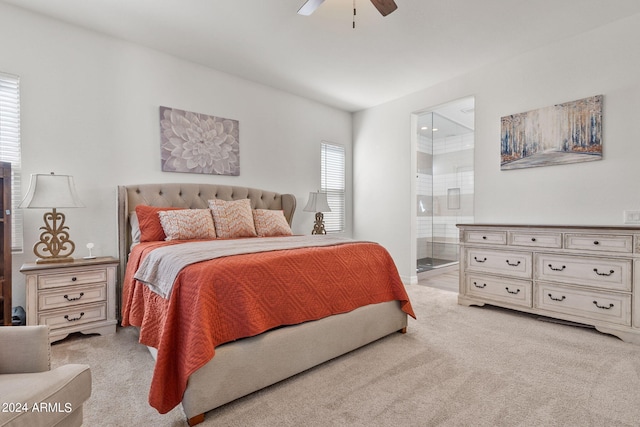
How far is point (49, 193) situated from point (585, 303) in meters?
4.60

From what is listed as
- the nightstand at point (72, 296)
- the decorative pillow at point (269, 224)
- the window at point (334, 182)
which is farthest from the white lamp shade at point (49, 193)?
the window at point (334, 182)

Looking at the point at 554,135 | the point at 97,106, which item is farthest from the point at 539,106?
the point at 97,106

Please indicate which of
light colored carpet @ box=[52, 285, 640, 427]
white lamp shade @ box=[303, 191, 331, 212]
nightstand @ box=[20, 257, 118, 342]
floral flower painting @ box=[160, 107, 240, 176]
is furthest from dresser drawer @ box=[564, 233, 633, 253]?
nightstand @ box=[20, 257, 118, 342]

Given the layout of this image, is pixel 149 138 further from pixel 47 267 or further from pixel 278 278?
pixel 278 278

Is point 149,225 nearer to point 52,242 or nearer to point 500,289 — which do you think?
point 52,242

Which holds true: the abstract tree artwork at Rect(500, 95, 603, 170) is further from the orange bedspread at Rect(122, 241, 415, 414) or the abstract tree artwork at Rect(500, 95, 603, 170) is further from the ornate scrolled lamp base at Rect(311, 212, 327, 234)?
the ornate scrolled lamp base at Rect(311, 212, 327, 234)

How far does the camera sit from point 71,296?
251 centimetres

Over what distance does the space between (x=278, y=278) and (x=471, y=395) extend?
4.15 ft

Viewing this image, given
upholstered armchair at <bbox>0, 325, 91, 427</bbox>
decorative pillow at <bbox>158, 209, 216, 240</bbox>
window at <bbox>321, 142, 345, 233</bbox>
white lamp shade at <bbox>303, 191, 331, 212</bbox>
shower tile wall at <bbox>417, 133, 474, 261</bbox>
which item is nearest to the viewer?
upholstered armchair at <bbox>0, 325, 91, 427</bbox>

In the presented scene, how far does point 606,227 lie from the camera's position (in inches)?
100

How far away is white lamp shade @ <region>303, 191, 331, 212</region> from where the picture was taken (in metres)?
4.43

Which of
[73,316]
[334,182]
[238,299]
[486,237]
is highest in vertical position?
[334,182]

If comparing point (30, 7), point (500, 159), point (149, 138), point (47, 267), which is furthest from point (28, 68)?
point (500, 159)

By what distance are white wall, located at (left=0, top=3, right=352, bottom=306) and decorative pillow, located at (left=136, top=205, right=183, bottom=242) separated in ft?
1.24
